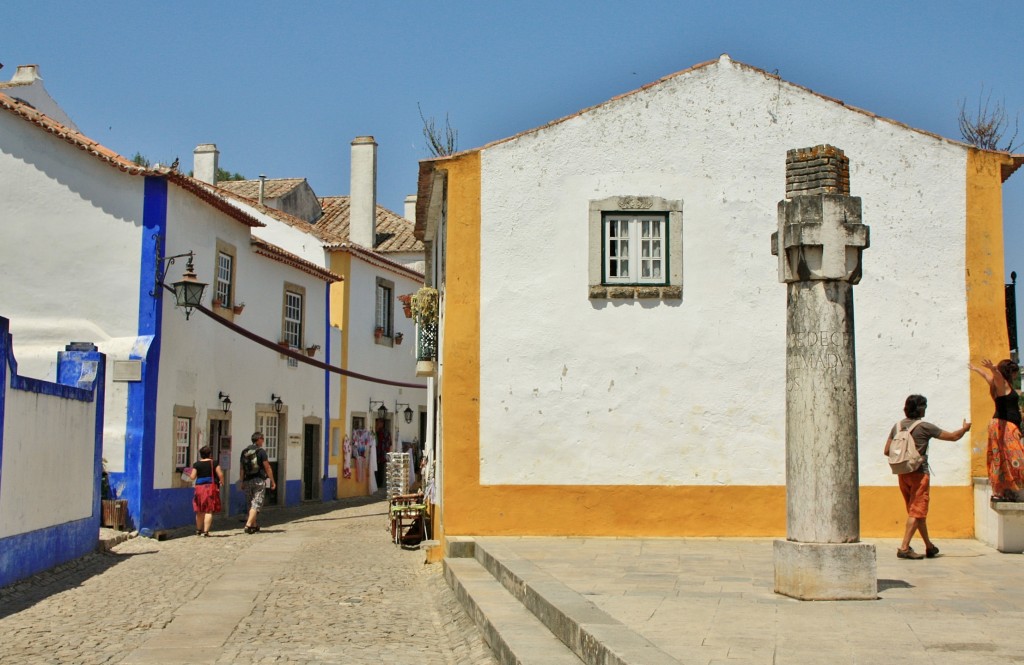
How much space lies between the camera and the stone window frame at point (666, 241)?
13.0m

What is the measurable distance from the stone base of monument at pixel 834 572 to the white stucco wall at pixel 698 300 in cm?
524

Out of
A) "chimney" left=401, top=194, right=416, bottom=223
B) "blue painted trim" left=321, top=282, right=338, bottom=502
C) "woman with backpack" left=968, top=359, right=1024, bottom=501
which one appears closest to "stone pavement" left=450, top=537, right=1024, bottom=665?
"woman with backpack" left=968, top=359, right=1024, bottom=501

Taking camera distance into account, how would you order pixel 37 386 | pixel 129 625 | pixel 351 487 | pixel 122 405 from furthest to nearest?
pixel 351 487 < pixel 122 405 < pixel 37 386 < pixel 129 625

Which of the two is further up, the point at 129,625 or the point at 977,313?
the point at 977,313

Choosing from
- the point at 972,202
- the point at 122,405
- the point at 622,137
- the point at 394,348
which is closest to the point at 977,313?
the point at 972,202

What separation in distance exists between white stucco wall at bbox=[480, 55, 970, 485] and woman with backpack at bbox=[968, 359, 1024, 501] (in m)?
1.97

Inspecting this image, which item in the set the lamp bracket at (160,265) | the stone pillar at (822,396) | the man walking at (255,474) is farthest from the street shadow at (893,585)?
the lamp bracket at (160,265)

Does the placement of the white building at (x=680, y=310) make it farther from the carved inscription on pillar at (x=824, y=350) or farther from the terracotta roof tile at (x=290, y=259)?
the terracotta roof tile at (x=290, y=259)

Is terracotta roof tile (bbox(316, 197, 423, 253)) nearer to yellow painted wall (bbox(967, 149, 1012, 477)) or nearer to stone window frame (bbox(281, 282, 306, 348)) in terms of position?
stone window frame (bbox(281, 282, 306, 348))

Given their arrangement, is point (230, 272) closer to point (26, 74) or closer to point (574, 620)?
point (26, 74)

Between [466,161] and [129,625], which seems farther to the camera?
Answer: [466,161]

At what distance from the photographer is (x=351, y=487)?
29.0 meters

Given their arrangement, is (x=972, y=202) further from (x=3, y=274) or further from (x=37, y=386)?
(x=3, y=274)

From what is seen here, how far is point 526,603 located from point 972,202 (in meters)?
7.81
